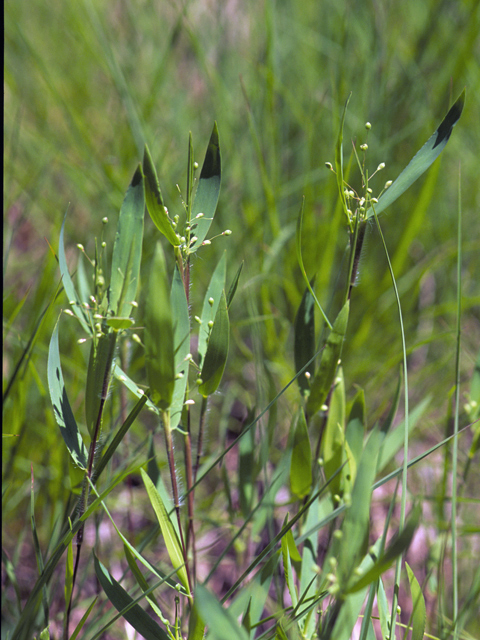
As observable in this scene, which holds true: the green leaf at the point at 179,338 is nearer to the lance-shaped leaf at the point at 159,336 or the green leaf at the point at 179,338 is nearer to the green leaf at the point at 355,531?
the lance-shaped leaf at the point at 159,336

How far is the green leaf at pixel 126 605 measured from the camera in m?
Result: 0.51

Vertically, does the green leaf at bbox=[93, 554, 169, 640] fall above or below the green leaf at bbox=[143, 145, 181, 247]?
below

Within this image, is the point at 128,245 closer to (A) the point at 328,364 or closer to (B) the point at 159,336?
(B) the point at 159,336

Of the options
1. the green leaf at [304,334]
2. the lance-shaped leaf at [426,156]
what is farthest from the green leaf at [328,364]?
the lance-shaped leaf at [426,156]

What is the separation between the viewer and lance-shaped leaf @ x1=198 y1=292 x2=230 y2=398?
48cm

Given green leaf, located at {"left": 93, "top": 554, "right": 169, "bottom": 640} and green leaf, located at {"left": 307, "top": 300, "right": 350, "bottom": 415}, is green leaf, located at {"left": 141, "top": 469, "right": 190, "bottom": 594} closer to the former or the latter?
green leaf, located at {"left": 93, "top": 554, "right": 169, "bottom": 640}

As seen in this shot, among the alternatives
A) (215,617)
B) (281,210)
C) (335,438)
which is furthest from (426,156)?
(281,210)

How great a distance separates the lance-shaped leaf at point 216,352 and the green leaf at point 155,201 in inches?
3.3

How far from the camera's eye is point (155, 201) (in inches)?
18.7

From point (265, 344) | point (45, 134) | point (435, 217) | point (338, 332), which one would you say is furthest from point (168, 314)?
point (45, 134)

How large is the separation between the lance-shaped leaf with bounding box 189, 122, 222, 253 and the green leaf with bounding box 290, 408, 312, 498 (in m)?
0.24

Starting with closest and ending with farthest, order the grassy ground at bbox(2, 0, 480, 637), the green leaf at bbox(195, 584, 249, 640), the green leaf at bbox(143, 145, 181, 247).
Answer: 1. the green leaf at bbox(195, 584, 249, 640)
2. the green leaf at bbox(143, 145, 181, 247)
3. the grassy ground at bbox(2, 0, 480, 637)

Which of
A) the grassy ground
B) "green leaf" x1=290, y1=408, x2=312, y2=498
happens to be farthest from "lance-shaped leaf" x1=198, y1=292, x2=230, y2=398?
the grassy ground

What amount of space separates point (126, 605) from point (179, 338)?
0.94ft
